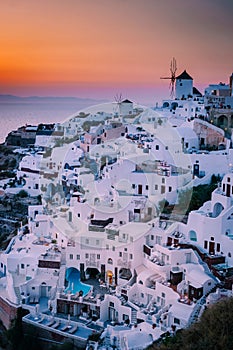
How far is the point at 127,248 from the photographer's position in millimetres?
12047

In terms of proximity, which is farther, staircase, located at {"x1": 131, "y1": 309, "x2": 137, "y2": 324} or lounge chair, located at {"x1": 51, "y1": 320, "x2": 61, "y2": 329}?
lounge chair, located at {"x1": 51, "y1": 320, "x2": 61, "y2": 329}

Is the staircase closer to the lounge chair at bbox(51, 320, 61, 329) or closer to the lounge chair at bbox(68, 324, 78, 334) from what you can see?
the lounge chair at bbox(68, 324, 78, 334)

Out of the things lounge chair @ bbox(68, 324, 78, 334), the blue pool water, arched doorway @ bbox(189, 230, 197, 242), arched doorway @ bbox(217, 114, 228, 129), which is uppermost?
arched doorway @ bbox(217, 114, 228, 129)

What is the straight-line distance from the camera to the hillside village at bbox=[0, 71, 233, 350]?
34.7 ft

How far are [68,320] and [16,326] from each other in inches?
42.6

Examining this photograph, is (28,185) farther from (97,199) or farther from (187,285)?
(187,285)

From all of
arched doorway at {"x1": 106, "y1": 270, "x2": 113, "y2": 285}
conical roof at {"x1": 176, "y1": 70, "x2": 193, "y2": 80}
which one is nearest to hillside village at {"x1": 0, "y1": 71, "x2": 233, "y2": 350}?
arched doorway at {"x1": 106, "y1": 270, "x2": 113, "y2": 285}

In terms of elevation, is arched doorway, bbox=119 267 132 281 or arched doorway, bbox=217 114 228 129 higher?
arched doorway, bbox=217 114 228 129

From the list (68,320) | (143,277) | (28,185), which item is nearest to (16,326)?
(68,320)

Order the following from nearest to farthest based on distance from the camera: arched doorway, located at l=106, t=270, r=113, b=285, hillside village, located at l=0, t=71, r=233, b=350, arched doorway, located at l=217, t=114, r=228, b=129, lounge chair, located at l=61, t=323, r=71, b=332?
hillside village, located at l=0, t=71, r=233, b=350, lounge chair, located at l=61, t=323, r=71, b=332, arched doorway, located at l=106, t=270, r=113, b=285, arched doorway, located at l=217, t=114, r=228, b=129

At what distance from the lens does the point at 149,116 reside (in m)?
20.6

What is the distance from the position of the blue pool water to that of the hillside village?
0.02 meters

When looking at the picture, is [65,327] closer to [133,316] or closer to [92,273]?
[133,316]

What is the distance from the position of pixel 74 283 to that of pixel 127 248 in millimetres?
1405
